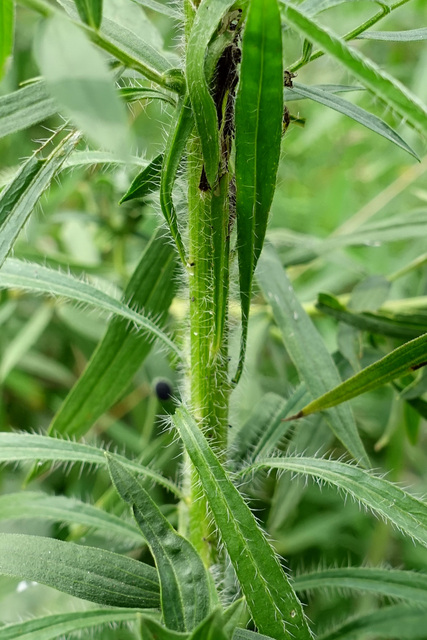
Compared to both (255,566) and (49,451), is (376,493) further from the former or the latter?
(49,451)

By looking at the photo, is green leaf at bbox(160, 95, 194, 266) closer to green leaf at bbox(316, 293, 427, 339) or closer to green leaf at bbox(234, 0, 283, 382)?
green leaf at bbox(234, 0, 283, 382)

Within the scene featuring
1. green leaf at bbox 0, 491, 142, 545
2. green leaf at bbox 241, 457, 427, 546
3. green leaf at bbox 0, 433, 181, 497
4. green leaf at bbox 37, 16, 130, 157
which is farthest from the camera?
green leaf at bbox 0, 491, 142, 545

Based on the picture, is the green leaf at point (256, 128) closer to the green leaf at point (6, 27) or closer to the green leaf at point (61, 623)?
the green leaf at point (6, 27)

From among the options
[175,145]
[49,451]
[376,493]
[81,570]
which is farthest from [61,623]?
[175,145]

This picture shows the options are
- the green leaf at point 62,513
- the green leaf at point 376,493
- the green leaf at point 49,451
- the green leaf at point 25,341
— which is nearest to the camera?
the green leaf at point 376,493

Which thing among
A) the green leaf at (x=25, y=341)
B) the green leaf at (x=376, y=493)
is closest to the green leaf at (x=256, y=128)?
the green leaf at (x=376, y=493)

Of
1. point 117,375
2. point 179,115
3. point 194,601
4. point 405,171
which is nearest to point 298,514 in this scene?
point 117,375

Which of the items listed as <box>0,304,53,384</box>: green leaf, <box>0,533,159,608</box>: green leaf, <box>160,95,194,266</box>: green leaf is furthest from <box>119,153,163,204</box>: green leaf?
<box>0,304,53,384</box>: green leaf
